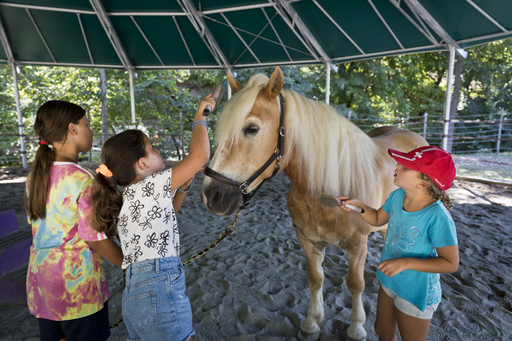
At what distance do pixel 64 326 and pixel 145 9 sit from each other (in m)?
6.54

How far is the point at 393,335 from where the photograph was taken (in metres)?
1.40

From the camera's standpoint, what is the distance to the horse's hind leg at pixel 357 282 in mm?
1824

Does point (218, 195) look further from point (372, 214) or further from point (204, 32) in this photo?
point (204, 32)

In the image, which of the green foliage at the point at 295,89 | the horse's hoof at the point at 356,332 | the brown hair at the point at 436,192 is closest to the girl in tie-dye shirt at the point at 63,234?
the brown hair at the point at 436,192

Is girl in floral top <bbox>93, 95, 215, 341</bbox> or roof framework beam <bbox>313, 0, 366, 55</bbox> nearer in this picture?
girl in floral top <bbox>93, 95, 215, 341</bbox>

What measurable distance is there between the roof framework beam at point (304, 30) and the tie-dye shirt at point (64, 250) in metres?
5.66

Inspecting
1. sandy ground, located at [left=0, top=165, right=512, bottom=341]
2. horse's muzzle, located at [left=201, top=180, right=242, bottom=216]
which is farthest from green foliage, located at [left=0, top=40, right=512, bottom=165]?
horse's muzzle, located at [left=201, top=180, right=242, bottom=216]

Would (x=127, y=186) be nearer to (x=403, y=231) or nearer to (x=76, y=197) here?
(x=76, y=197)

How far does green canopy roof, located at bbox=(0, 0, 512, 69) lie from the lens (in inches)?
189

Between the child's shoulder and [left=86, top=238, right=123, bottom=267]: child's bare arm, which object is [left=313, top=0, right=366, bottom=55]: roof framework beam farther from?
[left=86, top=238, right=123, bottom=267]: child's bare arm

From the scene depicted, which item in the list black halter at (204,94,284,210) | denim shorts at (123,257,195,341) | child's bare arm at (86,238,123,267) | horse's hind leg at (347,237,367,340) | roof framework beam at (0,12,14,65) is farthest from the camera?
roof framework beam at (0,12,14,65)

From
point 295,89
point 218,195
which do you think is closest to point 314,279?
point 218,195

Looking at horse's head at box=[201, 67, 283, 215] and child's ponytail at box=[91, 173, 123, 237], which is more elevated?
horse's head at box=[201, 67, 283, 215]

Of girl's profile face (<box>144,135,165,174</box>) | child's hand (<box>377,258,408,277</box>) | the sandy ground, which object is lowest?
the sandy ground
